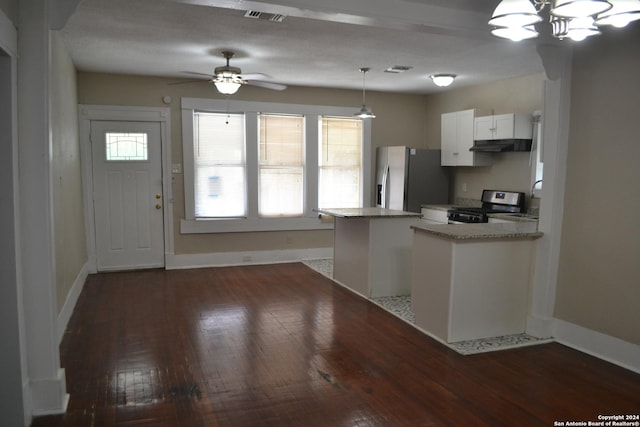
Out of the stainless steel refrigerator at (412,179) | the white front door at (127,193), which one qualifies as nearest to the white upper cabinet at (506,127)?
the stainless steel refrigerator at (412,179)

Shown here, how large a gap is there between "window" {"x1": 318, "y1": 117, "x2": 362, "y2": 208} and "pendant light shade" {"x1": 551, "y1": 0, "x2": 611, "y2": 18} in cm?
513

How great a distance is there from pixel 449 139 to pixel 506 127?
3.70ft

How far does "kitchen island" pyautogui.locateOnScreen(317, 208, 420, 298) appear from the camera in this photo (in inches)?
195

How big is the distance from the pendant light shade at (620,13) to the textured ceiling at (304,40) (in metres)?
1.25

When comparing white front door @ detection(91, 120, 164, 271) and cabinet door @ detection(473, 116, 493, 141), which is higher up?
cabinet door @ detection(473, 116, 493, 141)

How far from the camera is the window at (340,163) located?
7055 millimetres

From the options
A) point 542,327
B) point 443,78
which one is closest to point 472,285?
point 542,327

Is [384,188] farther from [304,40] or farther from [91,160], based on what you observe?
[91,160]

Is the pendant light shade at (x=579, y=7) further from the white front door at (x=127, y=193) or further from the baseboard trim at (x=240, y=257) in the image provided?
the baseboard trim at (x=240, y=257)

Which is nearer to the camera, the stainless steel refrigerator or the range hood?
the range hood

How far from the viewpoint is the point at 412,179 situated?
21.6ft

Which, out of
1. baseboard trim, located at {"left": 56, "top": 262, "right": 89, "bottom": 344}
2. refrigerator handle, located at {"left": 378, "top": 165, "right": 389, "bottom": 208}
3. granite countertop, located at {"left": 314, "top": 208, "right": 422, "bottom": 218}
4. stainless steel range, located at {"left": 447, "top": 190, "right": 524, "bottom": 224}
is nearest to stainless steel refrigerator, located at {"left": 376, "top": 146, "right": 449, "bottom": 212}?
refrigerator handle, located at {"left": 378, "top": 165, "right": 389, "bottom": 208}

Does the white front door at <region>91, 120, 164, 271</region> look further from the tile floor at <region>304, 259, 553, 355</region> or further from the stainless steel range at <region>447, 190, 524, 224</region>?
the stainless steel range at <region>447, 190, 524, 224</region>

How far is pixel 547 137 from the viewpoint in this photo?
3.77m
